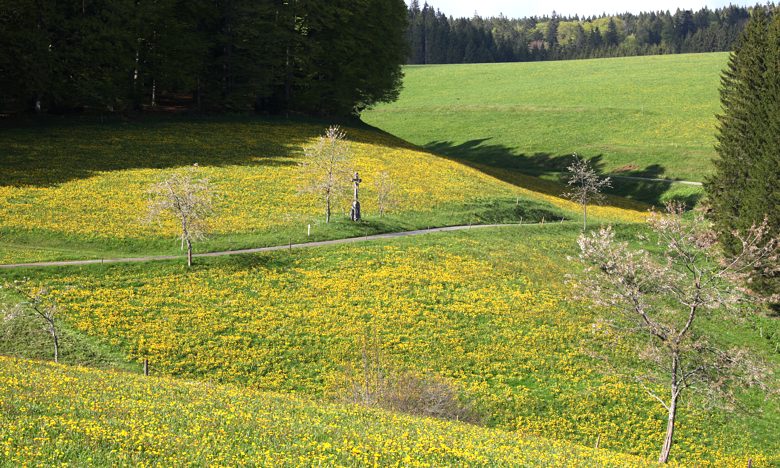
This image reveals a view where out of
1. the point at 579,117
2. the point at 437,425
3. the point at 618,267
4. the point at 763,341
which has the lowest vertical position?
the point at 763,341

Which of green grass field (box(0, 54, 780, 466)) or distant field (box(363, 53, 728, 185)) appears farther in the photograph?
distant field (box(363, 53, 728, 185))

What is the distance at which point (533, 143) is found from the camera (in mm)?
107438

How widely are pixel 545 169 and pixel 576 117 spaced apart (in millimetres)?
24912

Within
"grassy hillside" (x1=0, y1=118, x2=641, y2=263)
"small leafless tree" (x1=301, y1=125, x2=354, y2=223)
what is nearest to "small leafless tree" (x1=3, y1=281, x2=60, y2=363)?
"grassy hillside" (x1=0, y1=118, x2=641, y2=263)

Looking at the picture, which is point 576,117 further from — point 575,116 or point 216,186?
point 216,186

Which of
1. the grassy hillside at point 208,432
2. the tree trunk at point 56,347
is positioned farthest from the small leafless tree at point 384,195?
the grassy hillside at point 208,432

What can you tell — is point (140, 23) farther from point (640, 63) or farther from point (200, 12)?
point (640, 63)

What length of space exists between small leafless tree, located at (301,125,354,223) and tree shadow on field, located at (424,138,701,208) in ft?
78.5

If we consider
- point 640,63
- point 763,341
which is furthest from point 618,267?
point 640,63

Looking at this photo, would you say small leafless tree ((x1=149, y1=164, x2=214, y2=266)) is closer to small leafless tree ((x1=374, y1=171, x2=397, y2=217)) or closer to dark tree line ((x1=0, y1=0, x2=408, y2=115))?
small leafless tree ((x1=374, y1=171, x2=397, y2=217))

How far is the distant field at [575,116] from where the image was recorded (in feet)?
323

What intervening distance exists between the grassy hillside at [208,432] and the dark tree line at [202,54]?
52638 millimetres

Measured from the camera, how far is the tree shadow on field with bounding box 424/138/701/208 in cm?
8350

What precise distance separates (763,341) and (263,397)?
36.6 metres
